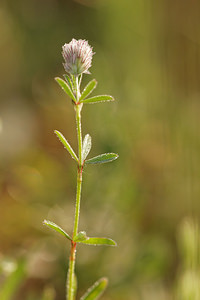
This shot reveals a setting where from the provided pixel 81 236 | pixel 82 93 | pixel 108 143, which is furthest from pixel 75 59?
pixel 108 143

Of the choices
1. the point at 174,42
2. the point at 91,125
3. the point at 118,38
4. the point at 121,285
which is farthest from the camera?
the point at 174,42

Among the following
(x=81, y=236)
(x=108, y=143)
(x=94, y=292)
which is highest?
(x=108, y=143)

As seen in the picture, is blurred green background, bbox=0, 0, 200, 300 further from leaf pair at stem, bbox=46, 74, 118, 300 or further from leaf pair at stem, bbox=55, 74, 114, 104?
leaf pair at stem, bbox=55, 74, 114, 104

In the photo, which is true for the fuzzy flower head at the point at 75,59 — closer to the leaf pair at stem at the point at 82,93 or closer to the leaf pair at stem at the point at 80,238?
the leaf pair at stem at the point at 82,93

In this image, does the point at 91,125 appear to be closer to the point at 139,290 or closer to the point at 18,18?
the point at 139,290

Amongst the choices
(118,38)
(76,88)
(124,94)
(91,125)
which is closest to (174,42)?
(118,38)

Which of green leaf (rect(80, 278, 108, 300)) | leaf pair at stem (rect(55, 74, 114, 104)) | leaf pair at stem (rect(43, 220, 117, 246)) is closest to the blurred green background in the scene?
green leaf (rect(80, 278, 108, 300))

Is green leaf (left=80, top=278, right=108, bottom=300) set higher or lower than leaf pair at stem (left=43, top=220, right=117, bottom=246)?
lower

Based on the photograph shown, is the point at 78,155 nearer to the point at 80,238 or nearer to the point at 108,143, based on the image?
the point at 80,238
